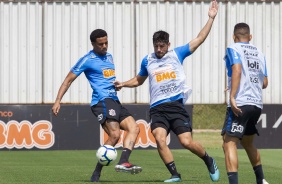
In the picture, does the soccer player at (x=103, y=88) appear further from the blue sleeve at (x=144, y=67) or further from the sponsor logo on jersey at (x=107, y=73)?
the blue sleeve at (x=144, y=67)

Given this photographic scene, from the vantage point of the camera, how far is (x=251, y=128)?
11.1 meters

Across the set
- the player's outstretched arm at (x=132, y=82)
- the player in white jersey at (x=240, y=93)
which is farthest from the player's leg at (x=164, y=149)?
the player in white jersey at (x=240, y=93)

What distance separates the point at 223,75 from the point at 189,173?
42.0ft

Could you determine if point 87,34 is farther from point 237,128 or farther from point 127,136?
point 237,128

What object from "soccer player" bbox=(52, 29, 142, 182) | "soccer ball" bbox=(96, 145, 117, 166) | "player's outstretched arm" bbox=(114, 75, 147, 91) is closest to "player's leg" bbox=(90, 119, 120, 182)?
"soccer player" bbox=(52, 29, 142, 182)

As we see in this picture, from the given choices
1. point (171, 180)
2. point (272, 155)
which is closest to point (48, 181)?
point (171, 180)

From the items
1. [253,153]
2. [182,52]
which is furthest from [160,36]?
[253,153]

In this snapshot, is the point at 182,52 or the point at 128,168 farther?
the point at 182,52

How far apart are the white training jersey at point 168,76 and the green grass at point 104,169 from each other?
118 cm

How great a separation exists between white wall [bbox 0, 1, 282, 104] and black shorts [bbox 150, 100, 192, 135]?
1373 cm

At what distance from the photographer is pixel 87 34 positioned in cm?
2664

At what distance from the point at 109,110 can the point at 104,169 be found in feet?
9.16

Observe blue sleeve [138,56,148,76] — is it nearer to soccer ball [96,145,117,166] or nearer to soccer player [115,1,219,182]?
soccer player [115,1,219,182]

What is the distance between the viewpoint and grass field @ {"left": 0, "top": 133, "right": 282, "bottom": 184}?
1348 centimetres
